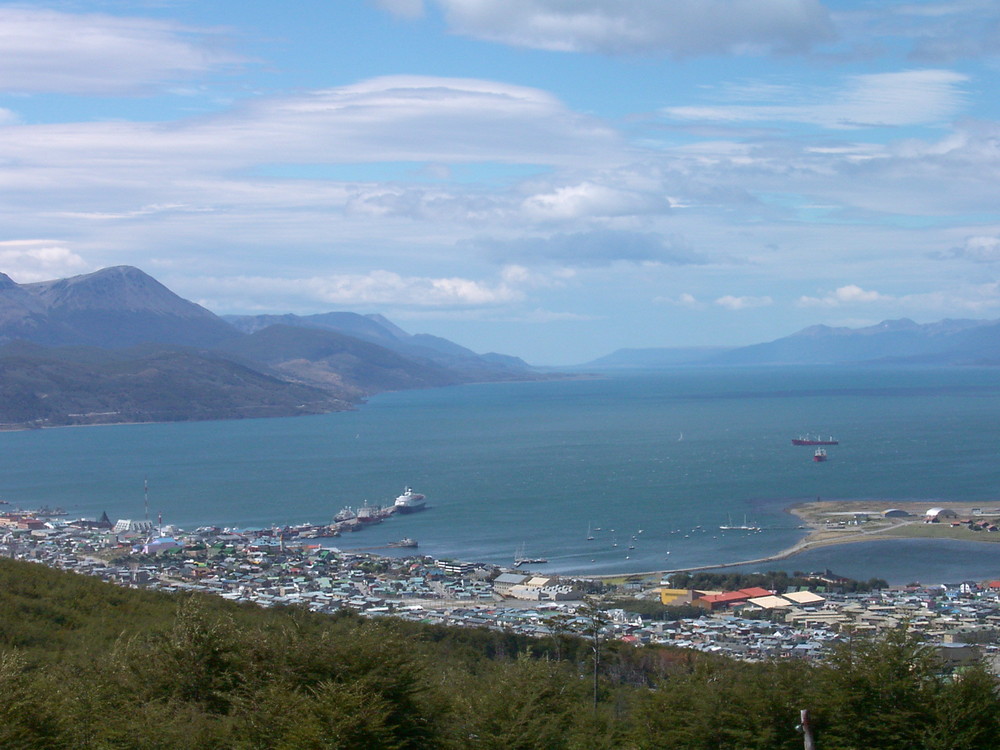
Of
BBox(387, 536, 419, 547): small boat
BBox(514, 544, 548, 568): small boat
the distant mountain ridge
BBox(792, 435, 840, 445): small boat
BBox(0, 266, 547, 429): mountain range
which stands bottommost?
BBox(387, 536, 419, 547): small boat

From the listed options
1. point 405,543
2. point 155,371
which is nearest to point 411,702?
point 405,543

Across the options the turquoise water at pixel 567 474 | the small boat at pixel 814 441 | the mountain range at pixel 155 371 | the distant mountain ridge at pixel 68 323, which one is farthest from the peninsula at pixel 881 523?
the distant mountain ridge at pixel 68 323

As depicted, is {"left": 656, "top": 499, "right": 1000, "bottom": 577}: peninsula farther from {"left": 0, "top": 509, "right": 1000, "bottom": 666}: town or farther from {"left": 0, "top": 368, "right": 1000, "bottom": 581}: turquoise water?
{"left": 0, "top": 509, "right": 1000, "bottom": 666}: town

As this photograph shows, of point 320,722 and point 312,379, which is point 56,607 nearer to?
point 320,722

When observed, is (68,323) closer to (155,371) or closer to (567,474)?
(155,371)

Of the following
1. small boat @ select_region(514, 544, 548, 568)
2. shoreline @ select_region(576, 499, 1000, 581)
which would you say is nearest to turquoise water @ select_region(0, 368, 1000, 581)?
small boat @ select_region(514, 544, 548, 568)

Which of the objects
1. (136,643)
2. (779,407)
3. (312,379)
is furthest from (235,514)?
(312,379)
